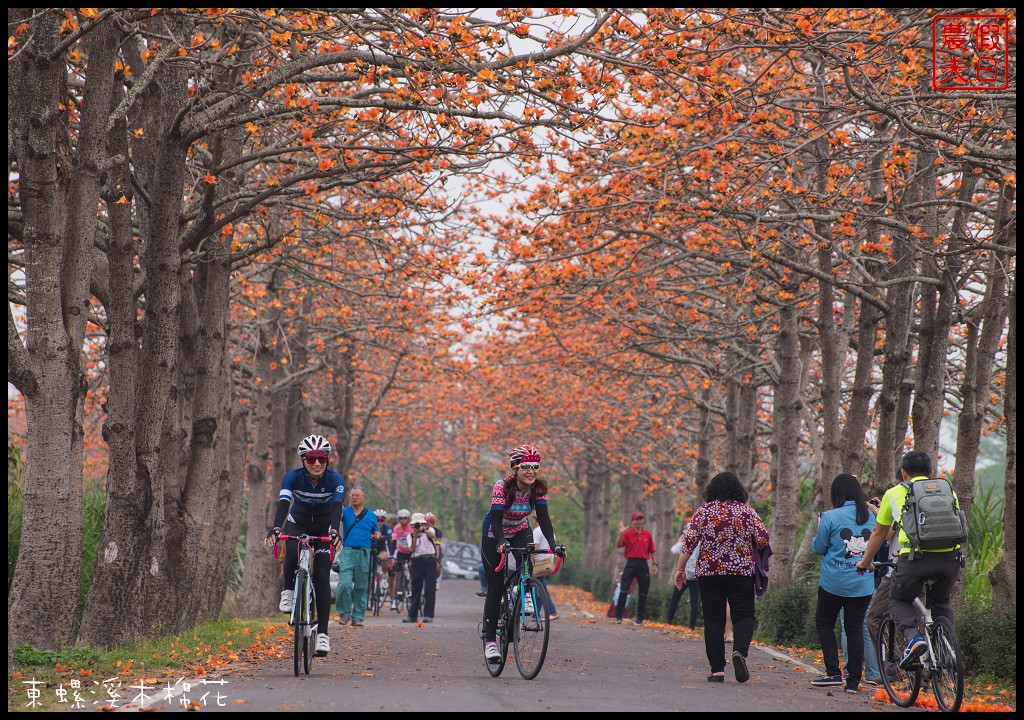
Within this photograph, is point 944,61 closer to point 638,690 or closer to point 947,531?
point 947,531

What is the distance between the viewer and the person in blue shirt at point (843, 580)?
32.3 feet

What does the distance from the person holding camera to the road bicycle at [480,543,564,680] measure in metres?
10.3

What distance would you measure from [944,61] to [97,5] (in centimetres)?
A: 896

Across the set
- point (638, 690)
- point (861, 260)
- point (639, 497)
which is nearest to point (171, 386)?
point (638, 690)

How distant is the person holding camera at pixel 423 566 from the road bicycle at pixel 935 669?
39.5 ft

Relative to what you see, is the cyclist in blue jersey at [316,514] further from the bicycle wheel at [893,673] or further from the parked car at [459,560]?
the parked car at [459,560]

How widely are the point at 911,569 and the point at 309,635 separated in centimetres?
471

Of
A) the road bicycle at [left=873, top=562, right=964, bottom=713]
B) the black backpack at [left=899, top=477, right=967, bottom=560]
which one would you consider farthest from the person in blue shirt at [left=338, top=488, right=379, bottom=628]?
the black backpack at [left=899, top=477, right=967, bottom=560]

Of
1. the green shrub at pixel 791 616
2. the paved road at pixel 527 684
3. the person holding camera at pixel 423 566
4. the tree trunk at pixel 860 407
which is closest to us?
the paved road at pixel 527 684

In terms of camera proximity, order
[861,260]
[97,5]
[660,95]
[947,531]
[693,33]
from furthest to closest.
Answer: [861,260] → [660,95] → [693,33] → [97,5] → [947,531]

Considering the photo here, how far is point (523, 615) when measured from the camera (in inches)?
377

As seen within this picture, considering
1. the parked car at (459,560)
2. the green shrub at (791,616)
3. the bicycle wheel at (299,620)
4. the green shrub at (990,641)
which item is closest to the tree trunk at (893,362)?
the green shrub at (791,616)

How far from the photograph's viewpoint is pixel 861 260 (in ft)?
59.8

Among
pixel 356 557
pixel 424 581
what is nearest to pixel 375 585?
pixel 424 581
